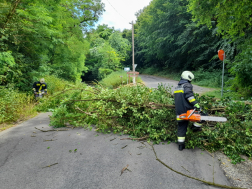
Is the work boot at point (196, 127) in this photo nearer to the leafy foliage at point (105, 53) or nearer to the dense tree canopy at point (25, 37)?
the dense tree canopy at point (25, 37)

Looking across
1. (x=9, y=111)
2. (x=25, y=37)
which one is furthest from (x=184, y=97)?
(x=25, y=37)

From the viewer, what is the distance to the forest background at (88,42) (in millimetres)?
6949

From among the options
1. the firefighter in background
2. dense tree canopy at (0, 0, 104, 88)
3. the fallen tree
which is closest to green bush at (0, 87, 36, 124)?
dense tree canopy at (0, 0, 104, 88)

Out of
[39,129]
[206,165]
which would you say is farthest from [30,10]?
[206,165]

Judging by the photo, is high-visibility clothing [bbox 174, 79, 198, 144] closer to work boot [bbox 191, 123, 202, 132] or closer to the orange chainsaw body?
the orange chainsaw body

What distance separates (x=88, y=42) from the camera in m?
21.6

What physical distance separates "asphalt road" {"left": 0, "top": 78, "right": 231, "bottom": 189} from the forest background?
2.91 m

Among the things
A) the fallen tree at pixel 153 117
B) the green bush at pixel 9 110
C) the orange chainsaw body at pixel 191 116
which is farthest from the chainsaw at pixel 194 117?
the green bush at pixel 9 110

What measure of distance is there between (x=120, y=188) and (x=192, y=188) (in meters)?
1.12

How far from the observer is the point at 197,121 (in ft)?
11.8

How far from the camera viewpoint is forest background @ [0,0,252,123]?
22.8ft

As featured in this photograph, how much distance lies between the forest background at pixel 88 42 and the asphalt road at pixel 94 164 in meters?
Result: 2.91

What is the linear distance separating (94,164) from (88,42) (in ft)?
67.6

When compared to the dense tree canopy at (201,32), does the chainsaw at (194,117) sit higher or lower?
lower
